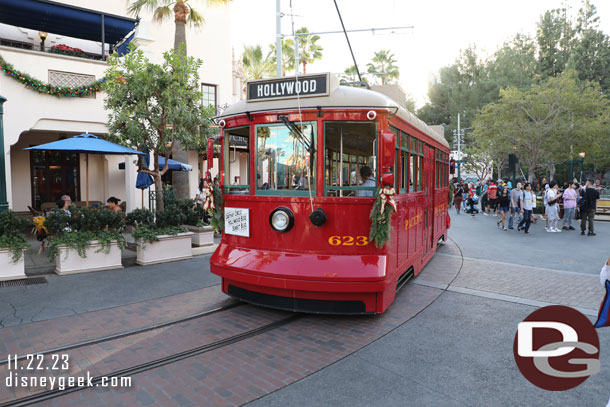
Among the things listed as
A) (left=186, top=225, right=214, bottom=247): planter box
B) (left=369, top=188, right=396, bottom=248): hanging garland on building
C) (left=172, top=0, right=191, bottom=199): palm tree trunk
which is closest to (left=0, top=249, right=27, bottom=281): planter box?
(left=186, top=225, right=214, bottom=247): planter box

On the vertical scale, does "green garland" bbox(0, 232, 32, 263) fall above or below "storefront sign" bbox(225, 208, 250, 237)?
below

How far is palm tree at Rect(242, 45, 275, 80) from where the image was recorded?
2916 centimetres

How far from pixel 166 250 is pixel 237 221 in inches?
161

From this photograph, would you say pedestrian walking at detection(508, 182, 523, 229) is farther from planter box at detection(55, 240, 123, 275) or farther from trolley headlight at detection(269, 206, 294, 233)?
planter box at detection(55, 240, 123, 275)

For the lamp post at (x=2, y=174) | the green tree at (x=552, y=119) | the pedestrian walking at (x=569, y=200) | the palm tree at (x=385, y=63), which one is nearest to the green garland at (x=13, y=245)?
the lamp post at (x=2, y=174)

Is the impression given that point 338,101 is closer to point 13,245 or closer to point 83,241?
point 83,241

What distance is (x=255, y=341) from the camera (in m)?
4.73

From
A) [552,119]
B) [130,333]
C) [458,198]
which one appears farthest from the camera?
[552,119]

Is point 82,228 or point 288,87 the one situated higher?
point 288,87

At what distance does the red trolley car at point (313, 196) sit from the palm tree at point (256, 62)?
25050mm


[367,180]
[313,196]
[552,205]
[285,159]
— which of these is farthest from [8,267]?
[552,205]

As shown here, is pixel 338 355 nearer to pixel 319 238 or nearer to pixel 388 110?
pixel 319 238

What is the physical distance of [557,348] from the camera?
10.4 ft

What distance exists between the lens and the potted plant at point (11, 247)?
7.42 metres
